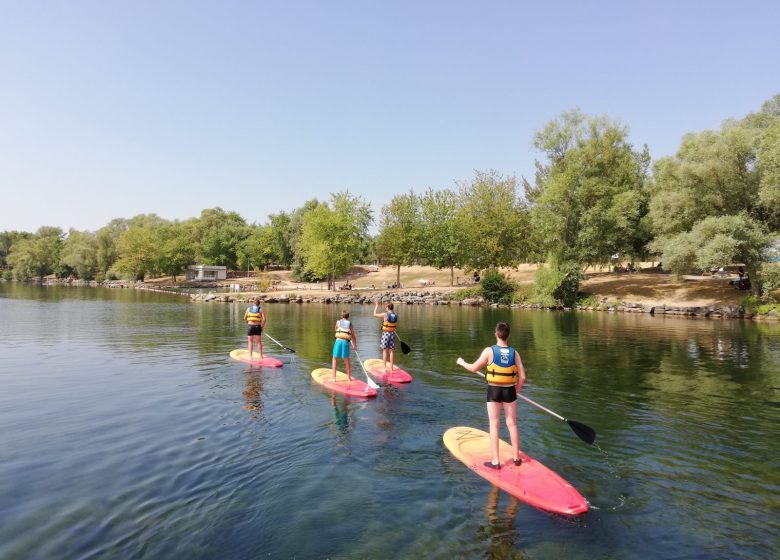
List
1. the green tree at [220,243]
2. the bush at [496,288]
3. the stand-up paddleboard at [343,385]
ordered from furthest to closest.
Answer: the green tree at [220,243], the bush at [496,288], the stand-up paddleboard at [343,385]

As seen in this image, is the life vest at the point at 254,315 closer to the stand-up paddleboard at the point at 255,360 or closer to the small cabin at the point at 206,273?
the stand-up paddleboard at the point at 255,360

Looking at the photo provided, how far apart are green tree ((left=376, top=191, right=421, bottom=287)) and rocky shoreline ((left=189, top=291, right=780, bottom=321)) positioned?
920 centimetres

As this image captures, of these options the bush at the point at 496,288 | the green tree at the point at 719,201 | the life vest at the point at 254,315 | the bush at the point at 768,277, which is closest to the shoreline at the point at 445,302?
the bush at the point at 496,288

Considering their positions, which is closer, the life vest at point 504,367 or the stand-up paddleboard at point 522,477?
the stand-up paddleboard at point 522,477

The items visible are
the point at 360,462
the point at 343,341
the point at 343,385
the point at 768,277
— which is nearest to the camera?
the point at 360,462

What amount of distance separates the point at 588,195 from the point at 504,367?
48617mm

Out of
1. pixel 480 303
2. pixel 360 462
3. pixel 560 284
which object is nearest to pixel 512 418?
pixel 360 462

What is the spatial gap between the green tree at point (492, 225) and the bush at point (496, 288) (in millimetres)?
6811

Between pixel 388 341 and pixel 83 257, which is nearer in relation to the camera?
pixel 388 341

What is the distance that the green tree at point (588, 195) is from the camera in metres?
50.2

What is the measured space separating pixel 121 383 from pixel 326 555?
1215 cm

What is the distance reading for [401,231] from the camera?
6962 centimetres

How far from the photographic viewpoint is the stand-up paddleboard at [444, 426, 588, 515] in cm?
732

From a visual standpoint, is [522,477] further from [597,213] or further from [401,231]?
[401,231]
